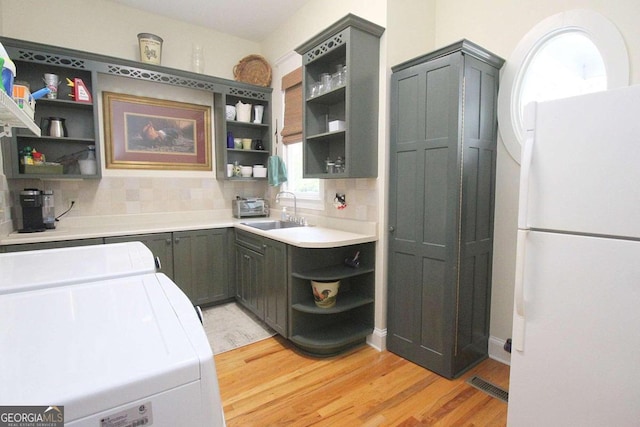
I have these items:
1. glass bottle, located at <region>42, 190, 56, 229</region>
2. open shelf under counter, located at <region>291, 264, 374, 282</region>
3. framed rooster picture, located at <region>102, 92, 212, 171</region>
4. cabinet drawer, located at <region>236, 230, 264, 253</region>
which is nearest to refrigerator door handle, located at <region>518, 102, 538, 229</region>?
open shelf under counter, located at <region>291, 264, 374, 282</region>

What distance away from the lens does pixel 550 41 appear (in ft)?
6.70

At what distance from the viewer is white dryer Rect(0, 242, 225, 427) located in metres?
0.57

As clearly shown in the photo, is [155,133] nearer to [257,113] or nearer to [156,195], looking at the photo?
[156,195]

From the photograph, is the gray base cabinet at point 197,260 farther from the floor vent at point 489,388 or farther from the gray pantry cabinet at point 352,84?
the floor vent at point 489,388

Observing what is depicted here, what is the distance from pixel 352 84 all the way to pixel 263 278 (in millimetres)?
1761

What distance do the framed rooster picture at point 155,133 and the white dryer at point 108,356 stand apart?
2560 mm

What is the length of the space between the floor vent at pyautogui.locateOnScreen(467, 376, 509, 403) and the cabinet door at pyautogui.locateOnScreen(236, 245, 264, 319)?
1.73 metres

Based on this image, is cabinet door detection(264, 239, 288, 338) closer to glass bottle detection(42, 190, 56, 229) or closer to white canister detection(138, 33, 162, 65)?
glass bottle detection(42, 190, 56, 229)

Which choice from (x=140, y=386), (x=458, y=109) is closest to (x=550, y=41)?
(x=458, y=109)

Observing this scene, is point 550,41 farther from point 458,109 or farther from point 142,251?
point 142,251

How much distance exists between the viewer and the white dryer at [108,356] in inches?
22.4

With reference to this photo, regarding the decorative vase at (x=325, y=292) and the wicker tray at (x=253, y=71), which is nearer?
the decorative vase at (x=325, y=292)

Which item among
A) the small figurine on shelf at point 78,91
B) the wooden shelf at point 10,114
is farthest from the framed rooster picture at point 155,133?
the wooden shelf at point 10,114

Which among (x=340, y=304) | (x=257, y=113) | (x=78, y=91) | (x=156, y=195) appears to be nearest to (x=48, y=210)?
(x=156, y=195)
